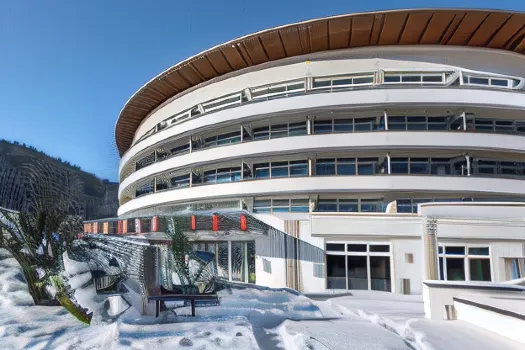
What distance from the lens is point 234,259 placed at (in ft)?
60.4

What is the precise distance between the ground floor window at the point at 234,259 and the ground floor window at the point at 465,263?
837 cm

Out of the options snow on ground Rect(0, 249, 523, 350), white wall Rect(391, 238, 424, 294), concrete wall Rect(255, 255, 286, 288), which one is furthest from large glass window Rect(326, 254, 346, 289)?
snow on ground Rect(0, 249, 523, 350)

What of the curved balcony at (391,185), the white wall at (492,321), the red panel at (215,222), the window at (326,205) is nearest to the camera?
the white wall at (492,321)

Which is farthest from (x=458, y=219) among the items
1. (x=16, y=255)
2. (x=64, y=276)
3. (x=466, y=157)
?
(x=16, y=255)

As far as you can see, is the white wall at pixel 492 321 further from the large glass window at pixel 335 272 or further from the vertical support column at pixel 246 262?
the vertical support column at pixel 246 262

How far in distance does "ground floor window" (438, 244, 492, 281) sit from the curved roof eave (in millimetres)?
12490

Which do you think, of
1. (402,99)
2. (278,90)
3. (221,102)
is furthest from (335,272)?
(221,102)

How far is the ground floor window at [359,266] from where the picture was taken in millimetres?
15625

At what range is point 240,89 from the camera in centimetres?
2461

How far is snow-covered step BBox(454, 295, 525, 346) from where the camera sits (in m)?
7.20

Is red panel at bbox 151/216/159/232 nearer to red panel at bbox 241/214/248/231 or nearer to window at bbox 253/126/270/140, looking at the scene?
red panel at bbox 241/214/248/231

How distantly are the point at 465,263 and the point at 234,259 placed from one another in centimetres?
1038

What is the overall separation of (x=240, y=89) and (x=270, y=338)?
19.1 metres

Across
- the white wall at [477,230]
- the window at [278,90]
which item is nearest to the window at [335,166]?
the window at [278,90]
